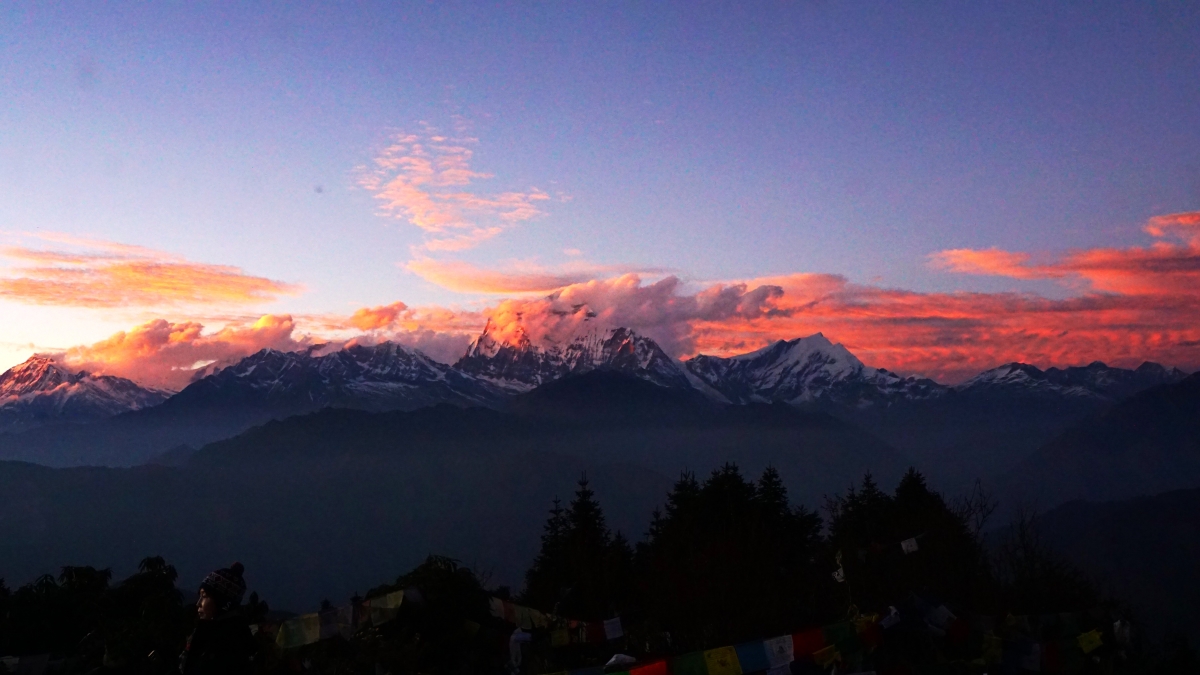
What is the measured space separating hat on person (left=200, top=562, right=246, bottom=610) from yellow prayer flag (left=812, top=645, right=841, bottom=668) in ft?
33.2

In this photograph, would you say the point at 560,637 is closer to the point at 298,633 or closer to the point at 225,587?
the point at 298,633

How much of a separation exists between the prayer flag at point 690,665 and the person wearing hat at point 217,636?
682 centimetres

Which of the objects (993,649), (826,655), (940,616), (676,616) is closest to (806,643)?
(826,655)

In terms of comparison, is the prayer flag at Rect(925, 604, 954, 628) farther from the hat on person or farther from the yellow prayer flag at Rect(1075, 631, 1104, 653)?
the hat on person

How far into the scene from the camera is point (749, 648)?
17.1 metres

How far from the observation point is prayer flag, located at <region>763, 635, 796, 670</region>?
1723cm

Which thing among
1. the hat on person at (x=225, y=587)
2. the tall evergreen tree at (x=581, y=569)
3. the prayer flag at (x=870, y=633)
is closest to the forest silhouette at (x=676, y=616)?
the prayer flag at (x=870, y=633)

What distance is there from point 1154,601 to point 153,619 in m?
154

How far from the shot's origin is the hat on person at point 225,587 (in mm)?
10906

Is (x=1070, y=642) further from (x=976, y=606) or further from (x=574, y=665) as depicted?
(x=574, y=665)

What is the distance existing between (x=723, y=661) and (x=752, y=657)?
0.70 metres

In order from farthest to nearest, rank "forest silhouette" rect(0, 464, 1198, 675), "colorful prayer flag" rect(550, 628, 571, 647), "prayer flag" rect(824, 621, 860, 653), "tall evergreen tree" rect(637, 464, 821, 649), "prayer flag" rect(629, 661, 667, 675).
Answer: "tall evergreen tree" rect(637, 464, 821, 649) → "colorful prayer flag" rect(550, 628, 571, 647) → "forest silhouette" rect(0, 464, 1198, 675) → "prayer flag" rect(824, 621, 860, 653) → "prayer flag" rect(629, 661, 667, 675)

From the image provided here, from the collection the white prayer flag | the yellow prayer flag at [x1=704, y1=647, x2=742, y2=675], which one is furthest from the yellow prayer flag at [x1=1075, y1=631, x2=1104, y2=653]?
the yellow prayer flag at [x1=704, y1=647, x2=742, y2=675]

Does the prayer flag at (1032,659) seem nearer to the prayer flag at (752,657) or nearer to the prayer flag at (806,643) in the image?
the prayer flag at (806,643)
